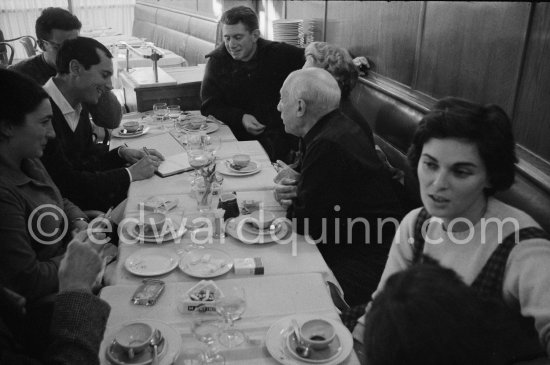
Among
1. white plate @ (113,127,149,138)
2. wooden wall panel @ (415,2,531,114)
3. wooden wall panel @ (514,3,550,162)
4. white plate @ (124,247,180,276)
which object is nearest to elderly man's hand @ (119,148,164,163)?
white plate @ (113,127,149,138)

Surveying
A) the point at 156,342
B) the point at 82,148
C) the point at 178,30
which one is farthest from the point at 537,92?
the point at 178,30

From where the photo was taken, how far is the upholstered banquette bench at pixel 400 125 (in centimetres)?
207

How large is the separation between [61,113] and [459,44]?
225 cm

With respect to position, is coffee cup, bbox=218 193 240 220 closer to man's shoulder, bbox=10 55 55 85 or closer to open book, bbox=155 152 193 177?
open book, bbox=155 152 193 177

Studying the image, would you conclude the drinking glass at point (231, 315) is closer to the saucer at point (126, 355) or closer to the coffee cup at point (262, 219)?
the saucer at point (126, 355)

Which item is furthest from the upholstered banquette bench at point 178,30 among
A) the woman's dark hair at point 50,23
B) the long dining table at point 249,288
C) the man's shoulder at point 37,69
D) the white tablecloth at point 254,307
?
the white tablecloth at point 254,307

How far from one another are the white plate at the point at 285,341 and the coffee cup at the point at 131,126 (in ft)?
7.38

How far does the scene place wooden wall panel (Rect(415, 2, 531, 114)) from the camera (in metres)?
2.38

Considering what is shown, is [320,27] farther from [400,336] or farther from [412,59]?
[400,336]

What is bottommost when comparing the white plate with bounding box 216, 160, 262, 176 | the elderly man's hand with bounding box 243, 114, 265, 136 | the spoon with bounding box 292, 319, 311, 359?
the elderly man's hand with bounding box 243, 114, 265, 136

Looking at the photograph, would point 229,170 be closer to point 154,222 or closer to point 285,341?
point 154,222

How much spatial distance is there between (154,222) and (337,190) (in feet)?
2.55

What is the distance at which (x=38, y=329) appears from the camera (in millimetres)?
1480

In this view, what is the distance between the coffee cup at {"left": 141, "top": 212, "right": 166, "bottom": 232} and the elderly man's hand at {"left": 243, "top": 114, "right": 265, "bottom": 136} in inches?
61.6
